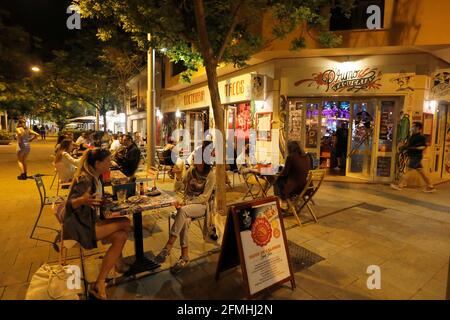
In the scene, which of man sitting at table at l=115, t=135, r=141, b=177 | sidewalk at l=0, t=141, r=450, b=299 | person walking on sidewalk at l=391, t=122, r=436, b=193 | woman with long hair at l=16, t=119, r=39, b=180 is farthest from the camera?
woman with long hair at l=16, t=119, r=39, b=180

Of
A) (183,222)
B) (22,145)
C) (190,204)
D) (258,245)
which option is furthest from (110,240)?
(22,145)

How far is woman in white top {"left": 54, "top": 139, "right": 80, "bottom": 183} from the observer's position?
19.8 feet

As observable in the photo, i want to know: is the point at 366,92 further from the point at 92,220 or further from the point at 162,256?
the point at 92,220

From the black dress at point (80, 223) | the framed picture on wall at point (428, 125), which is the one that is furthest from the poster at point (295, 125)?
the black dress at point (80, 223)

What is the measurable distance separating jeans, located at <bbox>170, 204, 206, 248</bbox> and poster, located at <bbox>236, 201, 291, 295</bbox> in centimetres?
100

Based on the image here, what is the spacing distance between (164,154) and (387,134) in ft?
22.2

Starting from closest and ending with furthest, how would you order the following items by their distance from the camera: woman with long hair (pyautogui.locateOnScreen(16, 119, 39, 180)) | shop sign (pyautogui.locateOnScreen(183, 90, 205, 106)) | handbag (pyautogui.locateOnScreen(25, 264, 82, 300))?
handbag (pyautogui.locateOnScreen(25, 264, 82, 300)), woman with long hair (pyautogui.locateOnScreen(16, 119, 39, 180)), shop sign (pyautogui.locateOnScreen(183, 90, 205, 106))

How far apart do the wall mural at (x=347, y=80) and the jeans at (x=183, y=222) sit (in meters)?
6.85

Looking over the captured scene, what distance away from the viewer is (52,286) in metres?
2.84

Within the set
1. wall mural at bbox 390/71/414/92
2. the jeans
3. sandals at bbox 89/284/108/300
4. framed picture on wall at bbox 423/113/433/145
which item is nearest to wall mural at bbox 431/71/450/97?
framed picture on wall at bbox 423/113/433/145

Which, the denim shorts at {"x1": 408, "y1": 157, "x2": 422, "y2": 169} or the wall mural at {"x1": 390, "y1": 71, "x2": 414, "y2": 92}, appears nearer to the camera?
the denim shorts at {"x1": 408, "y1": 157, "x2": 422, "y2": 169}

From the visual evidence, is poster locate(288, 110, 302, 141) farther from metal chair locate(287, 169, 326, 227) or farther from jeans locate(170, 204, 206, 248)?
jeans locate(170, 204, 206, 248)

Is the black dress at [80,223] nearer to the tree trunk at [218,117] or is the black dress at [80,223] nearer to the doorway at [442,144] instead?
the tree trunk at [218,117]

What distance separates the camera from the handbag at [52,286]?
9.17 ft
